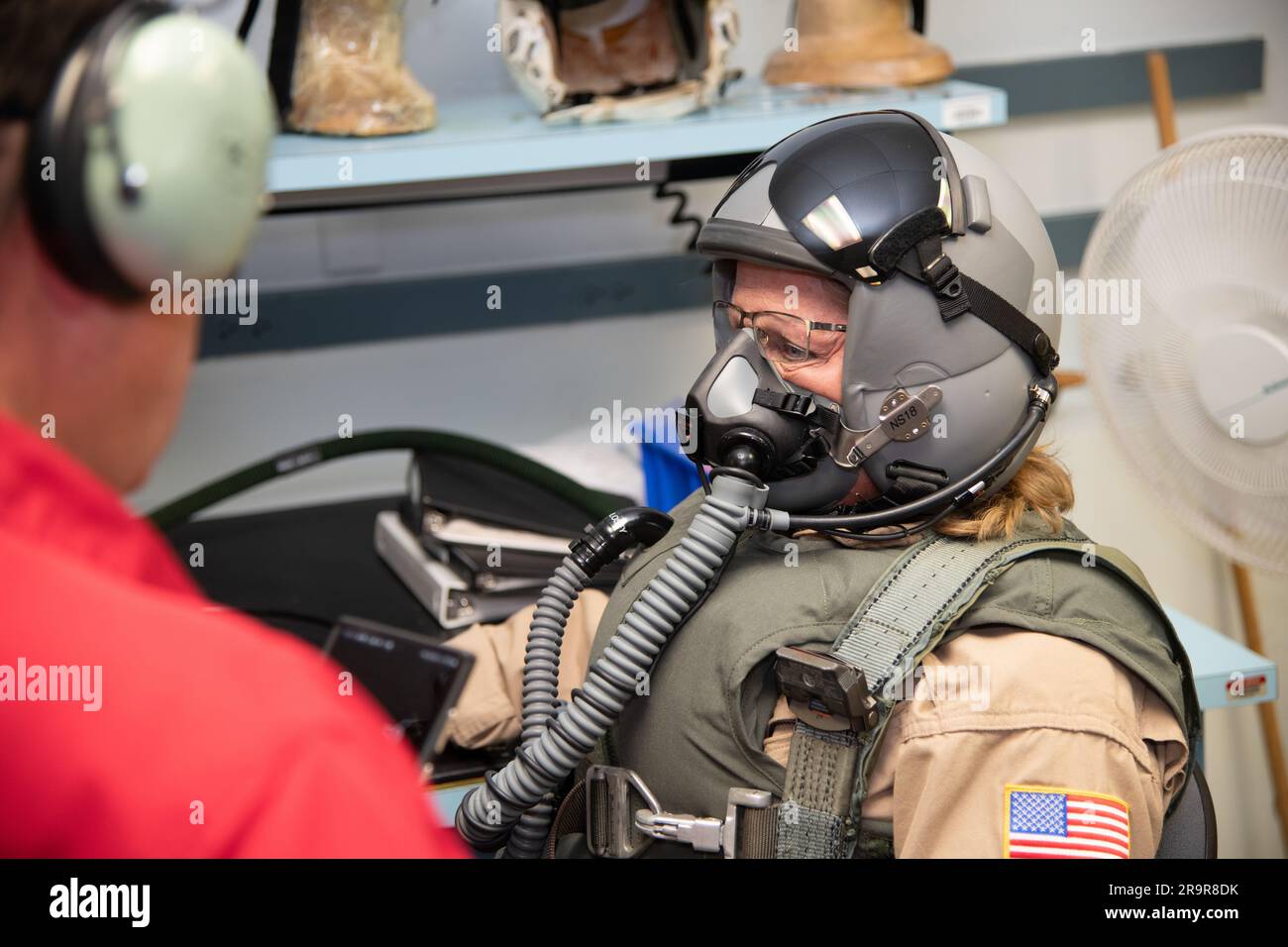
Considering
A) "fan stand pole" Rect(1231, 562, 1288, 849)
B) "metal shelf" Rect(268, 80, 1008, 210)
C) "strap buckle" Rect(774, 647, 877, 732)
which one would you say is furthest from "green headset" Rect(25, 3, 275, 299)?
"fan stand pole" Rect(1231, 562, 1288, 849)

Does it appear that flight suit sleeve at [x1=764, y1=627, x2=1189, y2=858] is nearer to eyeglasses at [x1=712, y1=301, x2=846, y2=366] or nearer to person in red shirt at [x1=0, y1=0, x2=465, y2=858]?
eyeglasses at [x1=712, y1=301, x2=846, y2=366]

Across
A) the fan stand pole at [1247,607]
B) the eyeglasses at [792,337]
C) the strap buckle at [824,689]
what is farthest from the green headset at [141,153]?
the fan stand pole at [1247,607]

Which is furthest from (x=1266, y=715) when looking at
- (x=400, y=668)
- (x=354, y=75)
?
(x=400, y=668)

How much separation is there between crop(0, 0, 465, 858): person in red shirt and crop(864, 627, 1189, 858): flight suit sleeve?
0.67m

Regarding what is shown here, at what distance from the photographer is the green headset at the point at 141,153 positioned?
1.49 ft

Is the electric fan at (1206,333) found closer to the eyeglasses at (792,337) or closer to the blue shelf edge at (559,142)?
the blue shelf edge at (559,142)

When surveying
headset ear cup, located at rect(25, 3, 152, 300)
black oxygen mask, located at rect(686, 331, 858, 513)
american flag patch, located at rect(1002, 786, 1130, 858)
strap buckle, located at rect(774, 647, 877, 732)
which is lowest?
american flag patch, located at rect(1002, 786, 1130, 858)

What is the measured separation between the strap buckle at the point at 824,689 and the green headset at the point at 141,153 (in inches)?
28.0

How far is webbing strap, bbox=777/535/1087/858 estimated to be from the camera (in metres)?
1.09

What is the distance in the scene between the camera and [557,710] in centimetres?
127

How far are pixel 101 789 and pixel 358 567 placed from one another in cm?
152

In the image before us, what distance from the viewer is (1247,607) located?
249 cm
